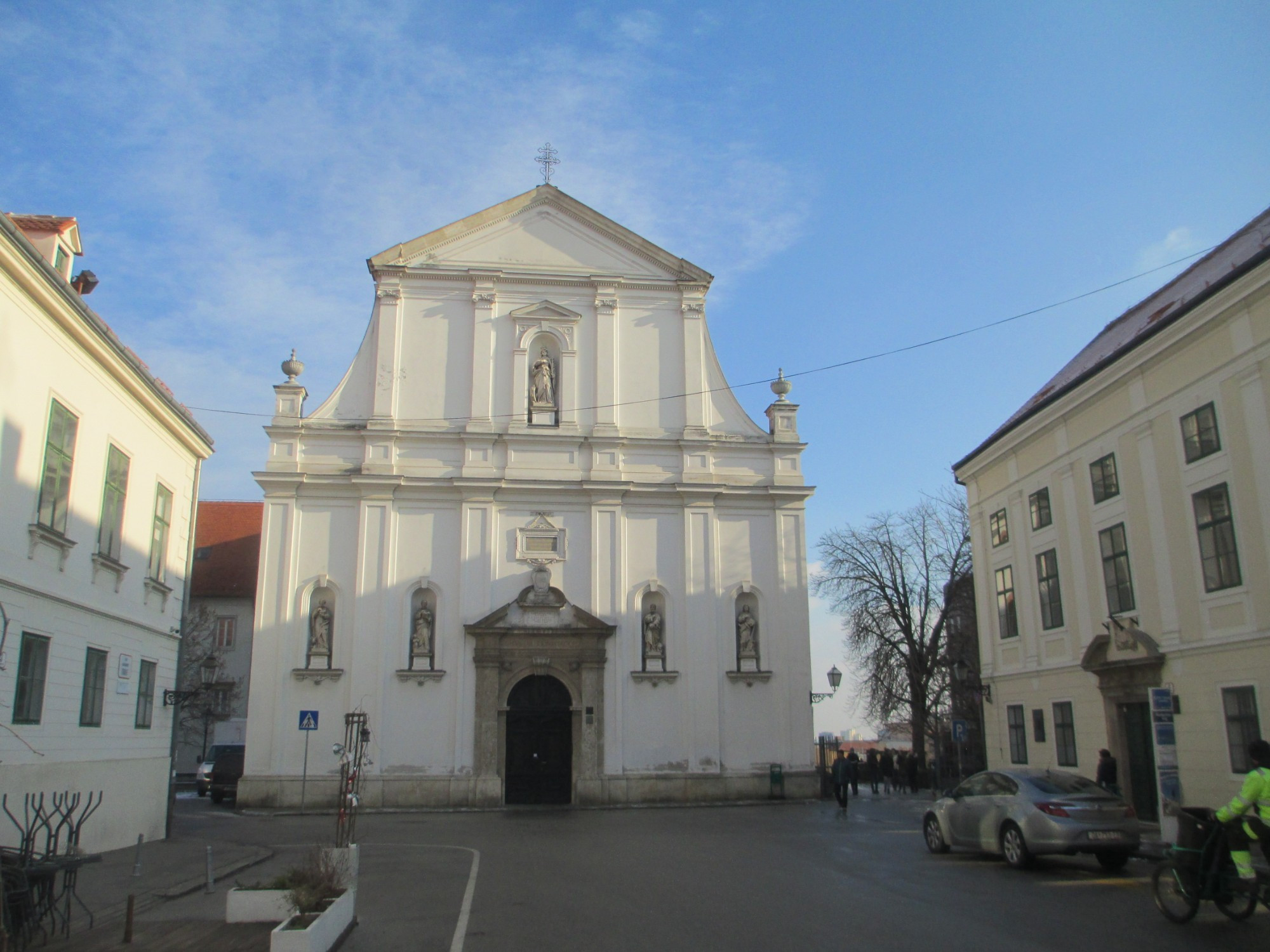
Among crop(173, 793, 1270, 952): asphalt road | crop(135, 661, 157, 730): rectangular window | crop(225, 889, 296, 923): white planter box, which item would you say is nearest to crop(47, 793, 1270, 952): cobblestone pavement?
crop(173, 793, 1270, 952): asphalt road

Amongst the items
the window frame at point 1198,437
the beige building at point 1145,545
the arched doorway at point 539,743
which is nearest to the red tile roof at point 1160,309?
the beige building at point 1145,545

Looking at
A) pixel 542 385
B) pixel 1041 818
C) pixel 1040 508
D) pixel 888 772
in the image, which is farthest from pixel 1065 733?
pixel 888 772

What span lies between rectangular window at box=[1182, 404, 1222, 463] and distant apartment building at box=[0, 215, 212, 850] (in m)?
18.4

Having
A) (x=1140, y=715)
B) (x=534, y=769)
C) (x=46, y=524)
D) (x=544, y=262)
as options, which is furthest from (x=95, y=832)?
(x=544, y=262)

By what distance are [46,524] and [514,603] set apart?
1504cm

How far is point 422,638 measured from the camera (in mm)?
28734

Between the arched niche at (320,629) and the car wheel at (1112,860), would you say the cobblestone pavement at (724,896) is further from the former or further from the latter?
the arched niche at (320,629)

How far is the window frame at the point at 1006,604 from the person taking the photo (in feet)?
81.2

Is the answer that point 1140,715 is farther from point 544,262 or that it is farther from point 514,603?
point 544,262

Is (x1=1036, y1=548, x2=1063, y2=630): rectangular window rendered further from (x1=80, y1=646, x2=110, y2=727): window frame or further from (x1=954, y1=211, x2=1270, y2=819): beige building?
(x1=80, y1=646, x2=110, y2=727): window frame

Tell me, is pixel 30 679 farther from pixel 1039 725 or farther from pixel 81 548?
pixel 1039 725

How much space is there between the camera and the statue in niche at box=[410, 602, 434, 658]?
2869cm

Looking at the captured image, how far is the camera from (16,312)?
Result: 1460 centimetres

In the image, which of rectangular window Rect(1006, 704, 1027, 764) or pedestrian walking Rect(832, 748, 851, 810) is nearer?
rectangular window Rect(1006, 704, 1027, 764)
